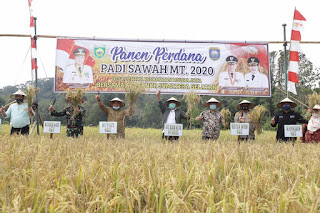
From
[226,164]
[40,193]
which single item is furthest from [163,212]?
[226,164]

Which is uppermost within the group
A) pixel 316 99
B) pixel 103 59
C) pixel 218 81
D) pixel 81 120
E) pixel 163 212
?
pixel 103 59

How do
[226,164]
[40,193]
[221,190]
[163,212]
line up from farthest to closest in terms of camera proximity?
[226,164], [221,190], [40,193], [163,212]

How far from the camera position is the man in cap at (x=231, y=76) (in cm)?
930

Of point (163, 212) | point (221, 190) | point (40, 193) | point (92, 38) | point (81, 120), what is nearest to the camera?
→ point (163, 212)

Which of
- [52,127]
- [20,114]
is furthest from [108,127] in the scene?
[20,114]

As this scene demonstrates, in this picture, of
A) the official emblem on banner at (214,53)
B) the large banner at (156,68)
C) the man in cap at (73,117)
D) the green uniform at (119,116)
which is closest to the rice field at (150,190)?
the man in cap at (73,117)

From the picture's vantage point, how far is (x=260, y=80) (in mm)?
9430

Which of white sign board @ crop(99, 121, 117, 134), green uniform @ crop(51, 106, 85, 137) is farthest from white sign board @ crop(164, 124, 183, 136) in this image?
green uniform @ crop(51, 106, 85, 137)

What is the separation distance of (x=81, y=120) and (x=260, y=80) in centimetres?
617

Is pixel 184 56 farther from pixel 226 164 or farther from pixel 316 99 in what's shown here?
pixel 226 164

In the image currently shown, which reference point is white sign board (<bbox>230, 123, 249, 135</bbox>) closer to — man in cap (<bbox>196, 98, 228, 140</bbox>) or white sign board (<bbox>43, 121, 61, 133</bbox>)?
man in cap (<bbox>196, 98, 228, 140</bbox>)

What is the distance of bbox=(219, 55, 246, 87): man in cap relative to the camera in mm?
9297

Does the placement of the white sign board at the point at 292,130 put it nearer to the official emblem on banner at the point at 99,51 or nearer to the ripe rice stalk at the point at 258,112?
the ripe rice stalk at the point at 258,112

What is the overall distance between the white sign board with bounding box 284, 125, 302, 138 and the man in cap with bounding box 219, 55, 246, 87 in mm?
2792
